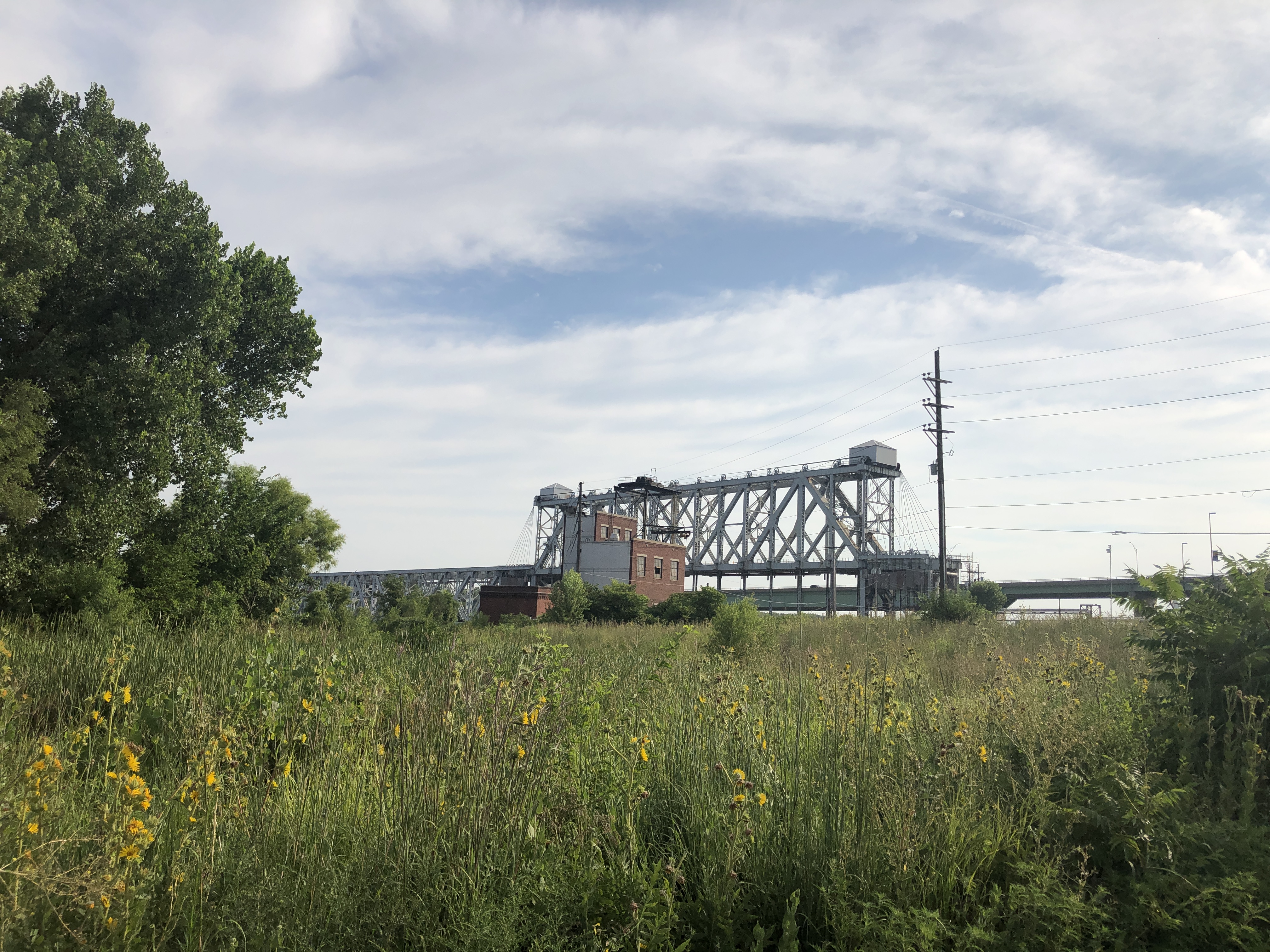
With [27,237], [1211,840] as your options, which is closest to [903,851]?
[1211,840]

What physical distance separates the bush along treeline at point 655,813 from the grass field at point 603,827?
2cm

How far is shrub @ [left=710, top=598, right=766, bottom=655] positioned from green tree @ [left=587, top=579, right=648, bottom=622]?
22785mm

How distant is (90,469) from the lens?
1862cm

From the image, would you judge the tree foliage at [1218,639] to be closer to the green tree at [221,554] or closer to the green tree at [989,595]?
the green tree at [221,554]

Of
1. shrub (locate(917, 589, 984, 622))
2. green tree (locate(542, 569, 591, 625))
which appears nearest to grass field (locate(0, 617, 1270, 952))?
shrub (locate(917, 589, 984, 622))

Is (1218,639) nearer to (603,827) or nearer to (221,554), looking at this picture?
(603,827)

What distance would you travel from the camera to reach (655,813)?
4609 mm

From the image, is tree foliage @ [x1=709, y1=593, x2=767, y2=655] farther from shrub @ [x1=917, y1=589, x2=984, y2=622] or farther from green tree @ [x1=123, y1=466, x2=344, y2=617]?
green tree @ [x1=123, y1=466, x2=344, y2=617]

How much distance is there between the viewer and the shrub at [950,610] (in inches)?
1014

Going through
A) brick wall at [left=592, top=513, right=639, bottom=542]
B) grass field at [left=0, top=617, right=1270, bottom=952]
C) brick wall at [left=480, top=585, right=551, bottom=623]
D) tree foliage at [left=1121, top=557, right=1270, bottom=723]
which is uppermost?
brick wall at [left=592, top=513, right=639, bottom=542]

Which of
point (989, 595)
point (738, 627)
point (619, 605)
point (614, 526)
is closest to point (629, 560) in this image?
point (614, 526)

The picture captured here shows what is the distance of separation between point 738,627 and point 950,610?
504 inches

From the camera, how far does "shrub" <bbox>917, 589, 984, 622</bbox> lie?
2575cm

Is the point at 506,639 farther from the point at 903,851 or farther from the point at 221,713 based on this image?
the point at 903,851
